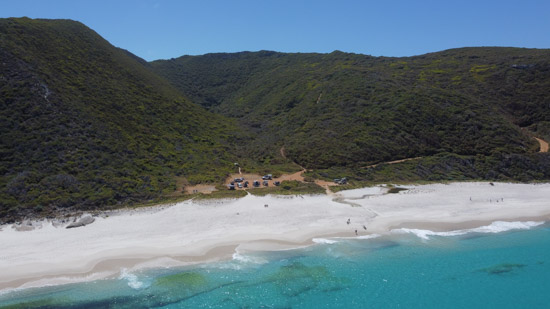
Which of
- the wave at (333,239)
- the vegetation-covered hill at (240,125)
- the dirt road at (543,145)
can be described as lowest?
the wave at (333,239)

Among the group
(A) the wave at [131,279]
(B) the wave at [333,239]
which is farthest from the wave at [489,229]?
(A) the wave at [131,279]

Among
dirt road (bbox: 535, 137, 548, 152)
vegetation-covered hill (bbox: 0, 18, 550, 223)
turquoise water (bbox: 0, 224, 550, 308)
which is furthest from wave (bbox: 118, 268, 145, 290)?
dirt road (bbox: 535, 137, 548, 152)

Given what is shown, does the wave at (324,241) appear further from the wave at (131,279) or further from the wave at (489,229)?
the wave at (131,279)

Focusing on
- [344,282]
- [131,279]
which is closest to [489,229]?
[344,282]

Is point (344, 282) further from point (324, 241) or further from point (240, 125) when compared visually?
point (240, 125)

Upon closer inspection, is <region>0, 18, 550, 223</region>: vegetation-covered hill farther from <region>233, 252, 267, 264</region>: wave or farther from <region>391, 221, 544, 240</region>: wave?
<region>233, 252, 267, 264</region>: wave

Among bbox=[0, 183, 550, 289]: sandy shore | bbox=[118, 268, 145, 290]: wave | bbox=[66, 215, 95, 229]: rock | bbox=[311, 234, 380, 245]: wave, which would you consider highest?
bbox=[66, 215, 95, 229]: rock
